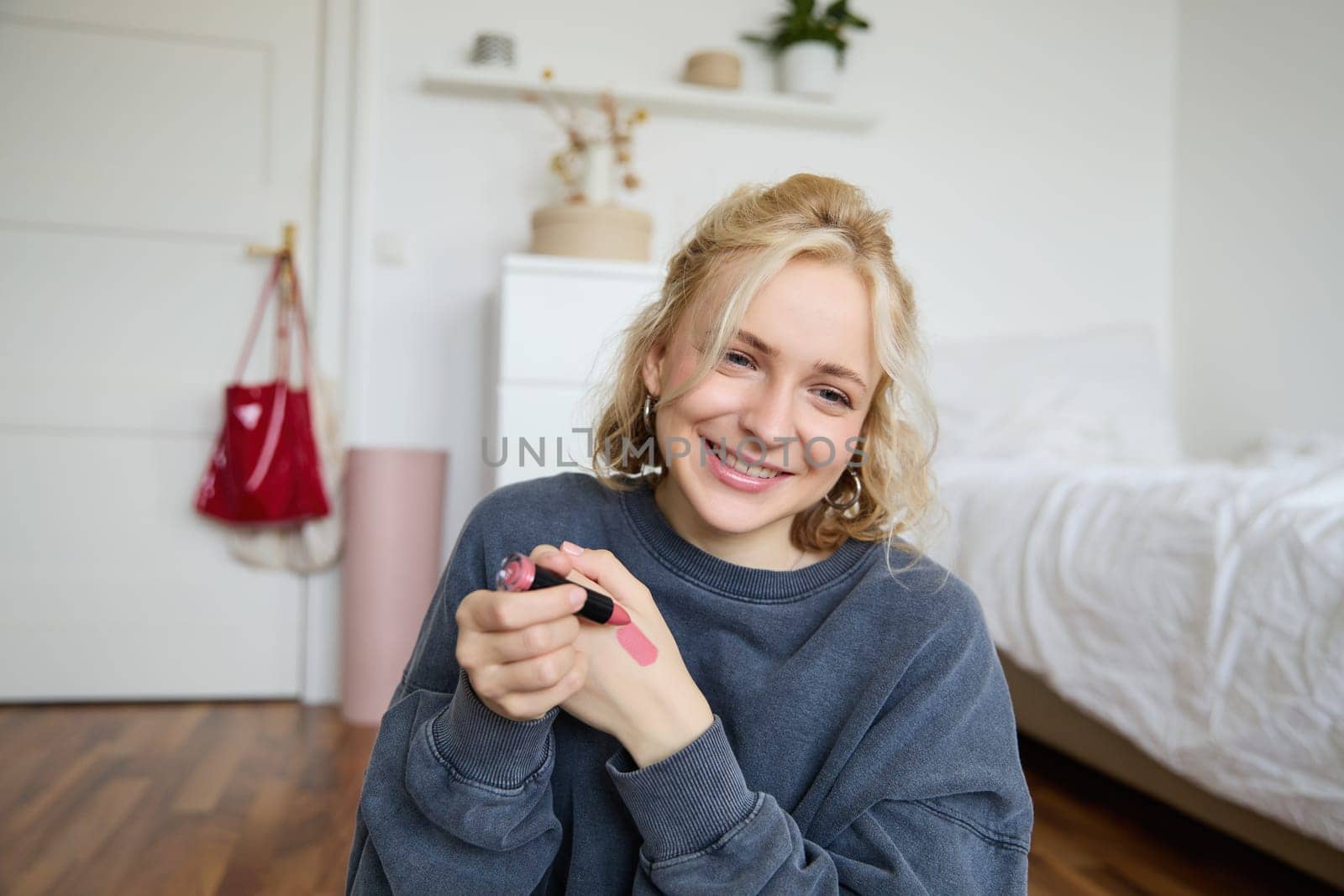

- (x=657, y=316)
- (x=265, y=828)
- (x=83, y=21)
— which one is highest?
(x=83, y=21)

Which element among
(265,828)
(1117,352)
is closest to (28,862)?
(265,828)

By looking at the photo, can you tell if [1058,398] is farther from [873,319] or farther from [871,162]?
[873,319]

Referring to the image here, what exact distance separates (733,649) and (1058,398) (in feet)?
6.86

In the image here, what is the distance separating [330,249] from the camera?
260 cm

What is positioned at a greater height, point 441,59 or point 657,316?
point 441,59

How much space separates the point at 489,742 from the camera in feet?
2.25

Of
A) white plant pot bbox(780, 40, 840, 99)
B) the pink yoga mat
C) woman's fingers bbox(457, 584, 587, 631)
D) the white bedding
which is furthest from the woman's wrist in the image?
white plant pot bbox(780, 40, 840, 99)

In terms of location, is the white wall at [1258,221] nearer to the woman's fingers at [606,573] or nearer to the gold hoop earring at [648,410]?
the gold hoop earring at [648,410]

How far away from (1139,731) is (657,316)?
1025 millimetres

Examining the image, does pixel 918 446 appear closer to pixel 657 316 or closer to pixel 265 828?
pixel 657 316

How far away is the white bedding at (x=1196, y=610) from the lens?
4.19 feet

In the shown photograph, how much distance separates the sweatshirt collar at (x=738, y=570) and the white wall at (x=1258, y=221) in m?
2.26

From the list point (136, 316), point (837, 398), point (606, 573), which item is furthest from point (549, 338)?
point (606, 573)

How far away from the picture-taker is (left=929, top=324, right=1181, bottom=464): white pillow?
8.57 ft
